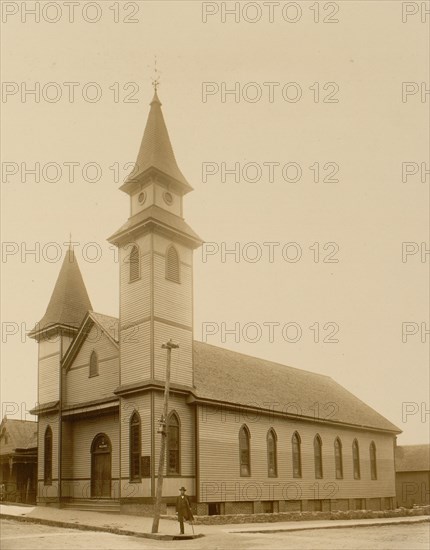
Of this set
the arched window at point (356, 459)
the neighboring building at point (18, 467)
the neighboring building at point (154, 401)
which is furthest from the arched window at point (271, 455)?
the neighboring building at point (18, 467)

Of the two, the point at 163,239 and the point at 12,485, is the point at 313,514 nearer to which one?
the point at 163,239

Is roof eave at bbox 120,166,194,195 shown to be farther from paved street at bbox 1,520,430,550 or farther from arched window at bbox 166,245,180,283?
paved street at bbox 1,520,430,550

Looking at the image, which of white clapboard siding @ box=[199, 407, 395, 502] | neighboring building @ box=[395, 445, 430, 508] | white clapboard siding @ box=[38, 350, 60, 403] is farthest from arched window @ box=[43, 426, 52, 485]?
neighboring building @ box=[395, 445, 430, 508]

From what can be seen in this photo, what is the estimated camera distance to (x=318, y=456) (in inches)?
1673

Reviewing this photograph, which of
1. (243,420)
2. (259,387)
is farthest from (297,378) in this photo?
(243,420)

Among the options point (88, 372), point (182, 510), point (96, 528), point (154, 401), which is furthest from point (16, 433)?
point (182, 510)

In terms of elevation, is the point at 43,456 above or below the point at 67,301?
below

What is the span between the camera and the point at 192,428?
107ft

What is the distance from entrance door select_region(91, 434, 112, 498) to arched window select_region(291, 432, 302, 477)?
1141cm

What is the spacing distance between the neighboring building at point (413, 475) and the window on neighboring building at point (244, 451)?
35.5m

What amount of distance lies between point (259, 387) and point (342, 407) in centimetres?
1042

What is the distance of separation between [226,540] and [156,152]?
19460mm

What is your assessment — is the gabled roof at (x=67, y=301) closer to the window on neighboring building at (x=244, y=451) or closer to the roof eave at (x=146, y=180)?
the roof eave at (x=146, y=180)

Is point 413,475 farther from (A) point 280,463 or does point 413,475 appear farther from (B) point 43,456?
(B) point 43,456
